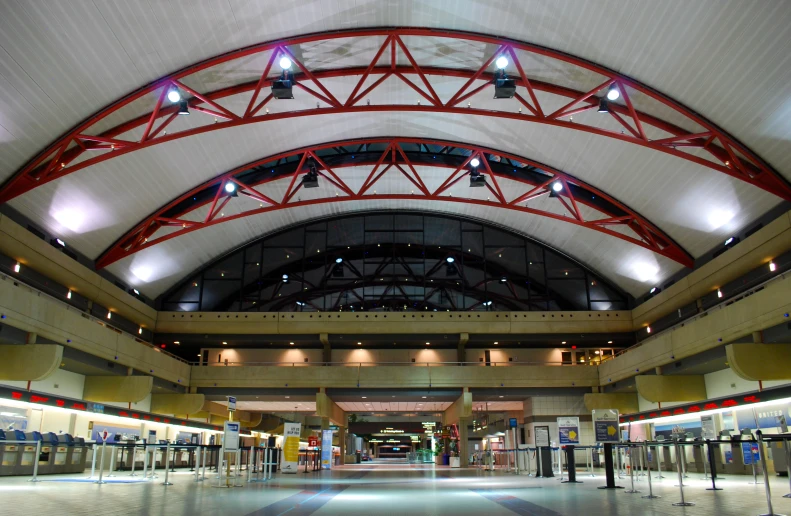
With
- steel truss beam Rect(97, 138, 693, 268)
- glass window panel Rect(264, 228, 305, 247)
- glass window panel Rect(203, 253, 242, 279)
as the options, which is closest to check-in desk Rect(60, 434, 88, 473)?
steel truss beam Rect(97, 138, 693, 268)

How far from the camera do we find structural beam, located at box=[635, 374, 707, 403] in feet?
103

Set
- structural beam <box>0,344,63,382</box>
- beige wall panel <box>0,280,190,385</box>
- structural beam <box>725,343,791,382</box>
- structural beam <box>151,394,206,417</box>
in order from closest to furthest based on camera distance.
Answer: beige wall panel <box>0,280,190,385</box>
structural beam <box>725,343,791,382</box>
structural beam <box>0,344,63,382</box>
structural beam <box>151,394,206,417</box>

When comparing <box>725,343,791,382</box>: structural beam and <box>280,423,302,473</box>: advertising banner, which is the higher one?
<box>725,343,791,382</box>: structural beam

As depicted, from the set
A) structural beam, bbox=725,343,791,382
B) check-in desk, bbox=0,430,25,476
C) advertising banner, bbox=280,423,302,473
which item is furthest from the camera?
advertising banner, bbox=280,423,302,473

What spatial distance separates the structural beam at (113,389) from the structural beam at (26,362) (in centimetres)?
802

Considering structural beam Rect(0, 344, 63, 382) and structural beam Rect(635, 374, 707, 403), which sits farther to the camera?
structural beam Rect(635, 374, 707, 403)

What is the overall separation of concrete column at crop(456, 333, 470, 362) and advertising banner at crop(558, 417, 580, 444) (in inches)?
664

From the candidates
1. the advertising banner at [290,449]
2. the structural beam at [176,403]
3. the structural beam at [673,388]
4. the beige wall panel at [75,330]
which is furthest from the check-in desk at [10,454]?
the structural beam at [673,388]

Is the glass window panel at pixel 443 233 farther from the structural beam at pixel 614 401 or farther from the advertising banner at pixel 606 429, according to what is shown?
the advertising banner at pixel 606 429

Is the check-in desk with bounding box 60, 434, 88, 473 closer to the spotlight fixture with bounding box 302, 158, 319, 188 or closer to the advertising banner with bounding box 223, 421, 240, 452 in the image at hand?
the advertising banner with bounding box 223, 421, 240, 452

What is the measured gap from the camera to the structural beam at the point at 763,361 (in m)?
23.2

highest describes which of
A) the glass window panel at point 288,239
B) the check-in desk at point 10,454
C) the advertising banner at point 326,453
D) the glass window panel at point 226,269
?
the glass window panel at point 288,239

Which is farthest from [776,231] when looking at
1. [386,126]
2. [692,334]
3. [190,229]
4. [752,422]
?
[190,229]

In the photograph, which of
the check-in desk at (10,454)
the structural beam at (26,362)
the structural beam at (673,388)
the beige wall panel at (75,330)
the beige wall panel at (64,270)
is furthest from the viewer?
the structural beam at (673,388)
